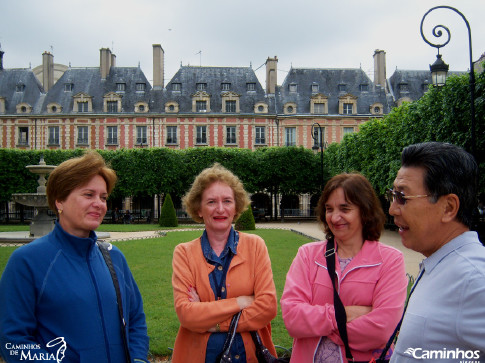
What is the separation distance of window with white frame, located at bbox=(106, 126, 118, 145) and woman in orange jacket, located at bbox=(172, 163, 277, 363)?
3226 cm

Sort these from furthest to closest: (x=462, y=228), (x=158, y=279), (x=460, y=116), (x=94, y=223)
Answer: (x=460, y=116) < (x=158, y=279) < (x=94, y=223) < (x=462, y=228)

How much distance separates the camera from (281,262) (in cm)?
896

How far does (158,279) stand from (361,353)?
574cm

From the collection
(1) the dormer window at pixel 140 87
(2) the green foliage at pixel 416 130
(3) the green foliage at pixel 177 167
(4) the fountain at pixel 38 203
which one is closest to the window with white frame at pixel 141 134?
(1) the dormer window at pixel 140 87

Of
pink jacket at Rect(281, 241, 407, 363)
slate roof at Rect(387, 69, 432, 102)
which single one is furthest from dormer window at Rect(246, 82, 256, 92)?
pink jacket at Rect(281, 241, 407, 363)

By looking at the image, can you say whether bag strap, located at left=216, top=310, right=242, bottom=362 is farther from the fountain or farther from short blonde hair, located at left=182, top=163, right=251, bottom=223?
the fountain

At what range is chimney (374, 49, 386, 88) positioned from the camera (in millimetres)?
35562

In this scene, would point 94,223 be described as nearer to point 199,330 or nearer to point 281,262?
point 199,330

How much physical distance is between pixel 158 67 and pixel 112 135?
7.02m

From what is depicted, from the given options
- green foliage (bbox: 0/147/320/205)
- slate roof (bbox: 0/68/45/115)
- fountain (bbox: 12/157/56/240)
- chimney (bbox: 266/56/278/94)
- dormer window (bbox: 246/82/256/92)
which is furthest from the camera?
dormer window (bbox: 246/82/256/92)

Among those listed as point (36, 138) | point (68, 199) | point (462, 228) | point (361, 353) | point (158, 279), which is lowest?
point (158, 279)

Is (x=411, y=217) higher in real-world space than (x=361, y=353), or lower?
higher

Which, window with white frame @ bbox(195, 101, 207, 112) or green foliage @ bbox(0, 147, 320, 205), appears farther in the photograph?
window with white frame @ bbox(195, 101, 207, 112)

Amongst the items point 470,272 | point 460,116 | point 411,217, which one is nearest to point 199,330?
point 411,217
